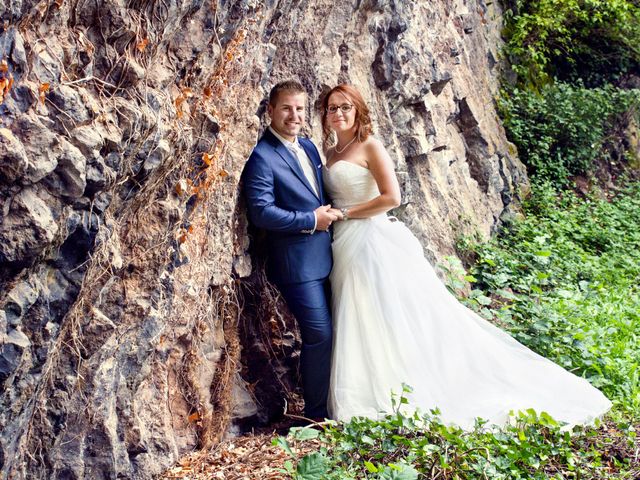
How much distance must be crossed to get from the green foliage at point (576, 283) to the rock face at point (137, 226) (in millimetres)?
2334

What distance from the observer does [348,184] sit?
18.2 feet

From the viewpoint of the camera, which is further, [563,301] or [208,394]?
[563,301]

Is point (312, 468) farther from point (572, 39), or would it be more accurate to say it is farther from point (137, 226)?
point (572, 39)

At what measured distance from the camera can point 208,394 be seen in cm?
521

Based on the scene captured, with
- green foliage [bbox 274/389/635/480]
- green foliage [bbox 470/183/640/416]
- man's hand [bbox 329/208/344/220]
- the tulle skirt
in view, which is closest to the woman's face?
man's hand [bbox 329/208/344/220]

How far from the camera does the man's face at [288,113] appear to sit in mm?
5207

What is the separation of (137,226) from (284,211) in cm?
120

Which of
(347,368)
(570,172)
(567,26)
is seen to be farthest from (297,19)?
(567,26)

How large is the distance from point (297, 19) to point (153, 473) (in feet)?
11.9

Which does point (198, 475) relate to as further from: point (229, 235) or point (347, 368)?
point (229, 235)

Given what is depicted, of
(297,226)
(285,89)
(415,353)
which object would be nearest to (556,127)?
(415,353)

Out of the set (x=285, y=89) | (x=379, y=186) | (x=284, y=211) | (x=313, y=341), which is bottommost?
(x=313, y=341)

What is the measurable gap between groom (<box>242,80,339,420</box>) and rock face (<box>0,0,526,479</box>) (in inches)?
6.3

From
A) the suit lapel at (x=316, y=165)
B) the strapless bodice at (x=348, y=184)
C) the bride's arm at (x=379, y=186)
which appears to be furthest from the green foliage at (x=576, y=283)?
the suit lapel at (x=316, y=165)
